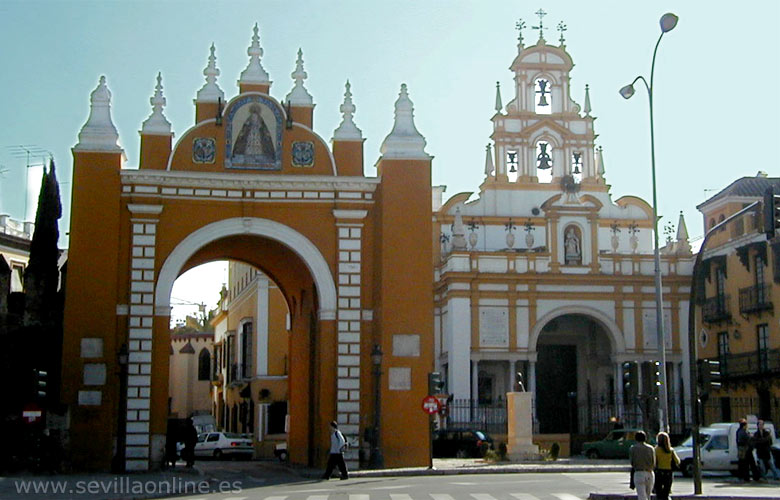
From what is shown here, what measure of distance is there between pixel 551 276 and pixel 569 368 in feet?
19.9

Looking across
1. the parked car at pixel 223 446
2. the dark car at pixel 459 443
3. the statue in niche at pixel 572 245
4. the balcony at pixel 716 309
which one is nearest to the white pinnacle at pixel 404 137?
the dark car at pixel 459 443

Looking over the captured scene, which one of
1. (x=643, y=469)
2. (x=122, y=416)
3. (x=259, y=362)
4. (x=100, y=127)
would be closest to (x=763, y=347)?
(x=259, y=362)

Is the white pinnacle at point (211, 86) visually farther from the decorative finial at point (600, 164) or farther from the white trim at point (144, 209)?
the decorative finial at point (600, 164)

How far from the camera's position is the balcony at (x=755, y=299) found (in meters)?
46.8

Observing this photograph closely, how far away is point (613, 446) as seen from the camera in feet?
136

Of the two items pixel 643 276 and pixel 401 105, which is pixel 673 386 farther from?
pixel 401 105

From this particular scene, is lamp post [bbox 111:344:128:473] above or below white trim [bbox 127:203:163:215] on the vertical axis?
below

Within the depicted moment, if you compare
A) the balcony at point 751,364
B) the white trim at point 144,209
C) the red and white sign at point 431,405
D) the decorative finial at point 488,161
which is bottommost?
the red and white sign at point 431,405

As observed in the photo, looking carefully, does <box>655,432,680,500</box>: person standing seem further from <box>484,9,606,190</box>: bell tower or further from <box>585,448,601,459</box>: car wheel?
<box>484,9,606,190</box>: bell tower

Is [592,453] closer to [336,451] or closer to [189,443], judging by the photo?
[189,443]

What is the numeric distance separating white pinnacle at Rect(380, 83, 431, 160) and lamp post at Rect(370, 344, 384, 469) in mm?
5617

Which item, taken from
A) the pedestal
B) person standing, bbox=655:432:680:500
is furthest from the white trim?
person standing, bbox=655:432:680:500

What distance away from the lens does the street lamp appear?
95.3ft

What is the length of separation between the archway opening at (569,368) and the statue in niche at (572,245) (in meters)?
2.88
